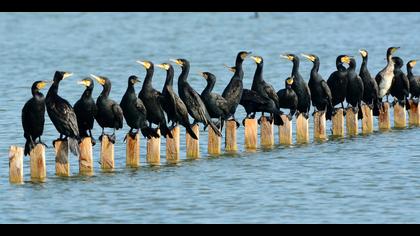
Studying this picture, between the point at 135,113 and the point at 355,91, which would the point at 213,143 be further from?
the point at 355,91

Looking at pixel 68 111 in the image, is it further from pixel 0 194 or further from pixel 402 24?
pixel 402 24

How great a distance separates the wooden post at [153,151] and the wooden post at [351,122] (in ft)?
16.3

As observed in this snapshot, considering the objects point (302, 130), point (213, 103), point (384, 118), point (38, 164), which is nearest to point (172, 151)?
point (213, 103)

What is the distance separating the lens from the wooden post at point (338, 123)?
2486 centimetres

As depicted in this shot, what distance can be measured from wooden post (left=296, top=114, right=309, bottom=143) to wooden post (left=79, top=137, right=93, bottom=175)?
4.92 meters

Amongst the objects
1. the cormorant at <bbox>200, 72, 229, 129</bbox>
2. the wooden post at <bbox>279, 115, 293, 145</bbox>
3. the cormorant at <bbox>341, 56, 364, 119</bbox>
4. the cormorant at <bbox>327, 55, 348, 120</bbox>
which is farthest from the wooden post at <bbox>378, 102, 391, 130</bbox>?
the cormorant at <bbox>200, 72, 229, 129</bbox>

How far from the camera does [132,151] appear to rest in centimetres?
2125

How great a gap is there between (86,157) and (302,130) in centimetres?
520

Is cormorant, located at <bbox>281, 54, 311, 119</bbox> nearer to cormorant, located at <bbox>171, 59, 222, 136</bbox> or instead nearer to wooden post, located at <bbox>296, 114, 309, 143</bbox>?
wooden post, located at <bbox>296, 114, 309, 143</bbox>

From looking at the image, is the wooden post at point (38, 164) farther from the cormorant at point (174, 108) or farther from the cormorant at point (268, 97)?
the cormorant at point (268, 97)

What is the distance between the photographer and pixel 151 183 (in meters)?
20.2
